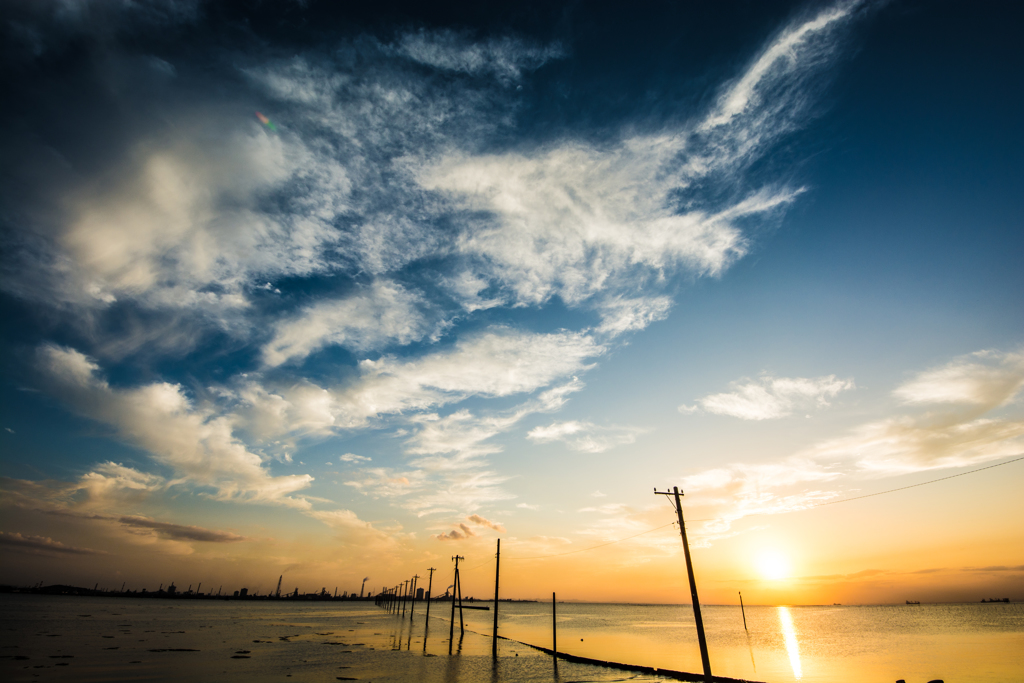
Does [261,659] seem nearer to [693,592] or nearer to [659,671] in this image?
[659,671]

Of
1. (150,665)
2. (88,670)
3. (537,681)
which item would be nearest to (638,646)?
(537,681)

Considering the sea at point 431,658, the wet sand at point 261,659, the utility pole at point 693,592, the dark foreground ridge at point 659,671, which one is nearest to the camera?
the utility pole at point 693,592

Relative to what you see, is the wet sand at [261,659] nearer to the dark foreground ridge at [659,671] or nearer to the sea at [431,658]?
the sea at [431,658]

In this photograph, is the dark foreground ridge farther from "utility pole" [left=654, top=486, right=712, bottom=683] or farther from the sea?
"utility pole" [left=654, top=486, right=712, bottom=683]

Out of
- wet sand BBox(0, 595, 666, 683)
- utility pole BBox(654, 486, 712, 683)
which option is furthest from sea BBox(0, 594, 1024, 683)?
utility pole BBox(654, 486, 712, 683)

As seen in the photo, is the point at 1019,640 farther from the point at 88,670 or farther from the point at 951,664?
the point at 88,670

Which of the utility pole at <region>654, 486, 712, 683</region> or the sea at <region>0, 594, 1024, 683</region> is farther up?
the utility pole at <region>654, 486, 712, 683</region>

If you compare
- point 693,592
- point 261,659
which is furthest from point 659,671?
point 261,659

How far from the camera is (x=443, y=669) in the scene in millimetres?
38438

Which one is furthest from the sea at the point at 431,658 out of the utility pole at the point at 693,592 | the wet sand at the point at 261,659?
the utility pole at the point at 693,592

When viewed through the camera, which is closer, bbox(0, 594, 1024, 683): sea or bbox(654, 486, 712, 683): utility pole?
bbox(654, 486, 712, 683): utility pole

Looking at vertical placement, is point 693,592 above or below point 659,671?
above

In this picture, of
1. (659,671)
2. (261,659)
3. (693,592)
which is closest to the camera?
(693,592)

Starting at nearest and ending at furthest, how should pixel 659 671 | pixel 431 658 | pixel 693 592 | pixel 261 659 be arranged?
1. pixel 693 592
2. pixel 659 671
3. pixel 261 659
4. pixel 431 658
